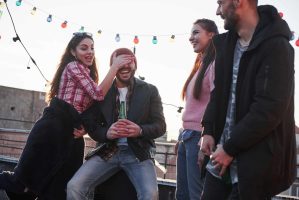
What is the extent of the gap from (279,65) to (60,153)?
2.14m

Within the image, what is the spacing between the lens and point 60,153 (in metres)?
3.30

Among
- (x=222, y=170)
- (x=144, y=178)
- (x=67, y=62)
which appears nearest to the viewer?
(x=222, y=170)

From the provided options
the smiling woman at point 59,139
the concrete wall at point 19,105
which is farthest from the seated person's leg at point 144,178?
the concrete wall at point 19,105

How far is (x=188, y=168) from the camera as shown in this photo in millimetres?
2990

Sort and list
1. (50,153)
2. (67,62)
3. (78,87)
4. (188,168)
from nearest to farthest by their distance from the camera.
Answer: (188,168) → (50,153) → (78,87) → (67,62)

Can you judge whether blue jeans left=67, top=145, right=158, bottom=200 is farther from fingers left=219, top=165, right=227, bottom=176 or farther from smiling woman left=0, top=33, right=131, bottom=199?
fingers left=219, top=165, right=227, bottom=176

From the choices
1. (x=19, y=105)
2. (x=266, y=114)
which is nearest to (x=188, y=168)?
(x=266, y=114)

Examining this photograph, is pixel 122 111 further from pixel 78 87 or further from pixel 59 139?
pixel 59 139

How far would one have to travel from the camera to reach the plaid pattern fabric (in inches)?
131

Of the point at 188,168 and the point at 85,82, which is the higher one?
the point at 85,82

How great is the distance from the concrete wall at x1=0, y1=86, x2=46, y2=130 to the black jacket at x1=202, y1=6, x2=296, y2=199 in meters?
26.0

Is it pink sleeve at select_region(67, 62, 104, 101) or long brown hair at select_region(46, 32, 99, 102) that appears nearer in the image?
pink sleeve at select_region(67, 62, 104, 101)

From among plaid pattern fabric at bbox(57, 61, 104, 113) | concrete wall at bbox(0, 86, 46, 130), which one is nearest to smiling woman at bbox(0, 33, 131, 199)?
plaid pattern fabric at bbox(57, 61, 104, 113)

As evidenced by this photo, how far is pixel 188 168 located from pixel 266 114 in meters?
1.29
